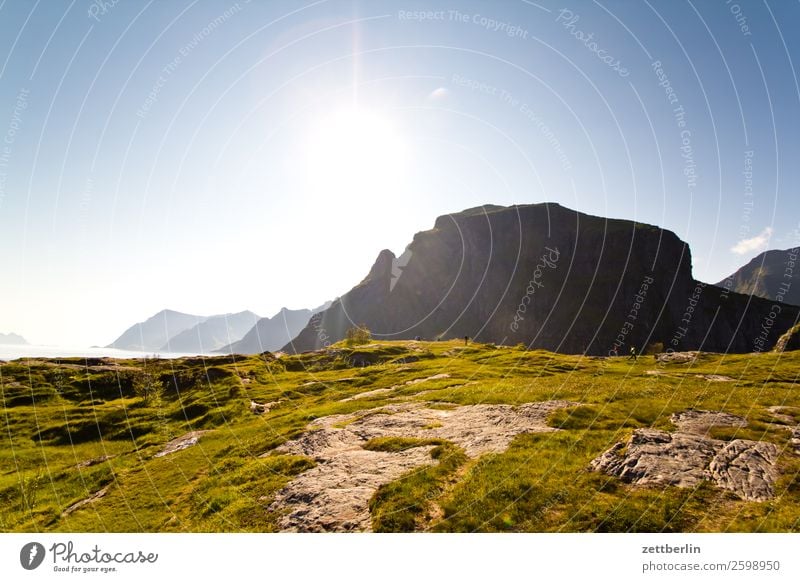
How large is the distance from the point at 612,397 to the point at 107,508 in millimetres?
38857

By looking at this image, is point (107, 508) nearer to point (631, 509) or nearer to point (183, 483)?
point (183, 483)

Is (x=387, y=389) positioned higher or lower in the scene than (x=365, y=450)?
lower

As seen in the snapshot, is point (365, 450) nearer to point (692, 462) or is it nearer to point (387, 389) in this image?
point (692, 462)

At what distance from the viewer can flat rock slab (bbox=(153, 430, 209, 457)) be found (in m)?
32.9

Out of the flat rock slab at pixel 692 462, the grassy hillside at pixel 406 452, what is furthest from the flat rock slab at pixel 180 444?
the flat rock slab at pixel 692 462

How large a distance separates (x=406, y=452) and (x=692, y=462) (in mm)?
14840

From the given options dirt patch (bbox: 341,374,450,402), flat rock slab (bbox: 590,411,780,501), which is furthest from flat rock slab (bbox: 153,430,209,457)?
flat rock slab (bbox: 590,411,780,501)

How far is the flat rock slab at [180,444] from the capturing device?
3293 cm

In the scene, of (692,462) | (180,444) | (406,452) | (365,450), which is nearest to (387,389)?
(180,444)

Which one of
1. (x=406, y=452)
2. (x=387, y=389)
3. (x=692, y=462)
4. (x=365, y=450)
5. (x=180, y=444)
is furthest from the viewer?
(x=387, y=389)

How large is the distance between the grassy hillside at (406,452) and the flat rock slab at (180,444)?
47cm

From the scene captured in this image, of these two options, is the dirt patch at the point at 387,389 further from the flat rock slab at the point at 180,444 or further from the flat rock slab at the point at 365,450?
the flat rock slab at the point at 180,444

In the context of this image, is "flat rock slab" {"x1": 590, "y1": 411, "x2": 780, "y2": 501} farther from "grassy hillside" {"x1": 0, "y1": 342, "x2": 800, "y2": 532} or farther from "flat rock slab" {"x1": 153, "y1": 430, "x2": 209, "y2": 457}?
"flat rock slab" {"x1": 153, "y1": 430, "x2": 209, "y2": 457}

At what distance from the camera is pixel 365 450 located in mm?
23281
